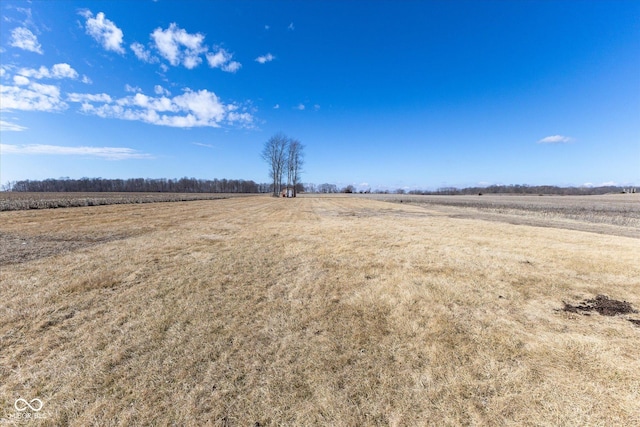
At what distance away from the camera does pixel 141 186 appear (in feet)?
397

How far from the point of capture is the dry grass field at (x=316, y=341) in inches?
92.6

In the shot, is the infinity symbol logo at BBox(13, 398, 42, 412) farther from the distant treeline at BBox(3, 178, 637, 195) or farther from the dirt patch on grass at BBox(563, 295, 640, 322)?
the distant treeline at BBox(3, 178, 637, 195)

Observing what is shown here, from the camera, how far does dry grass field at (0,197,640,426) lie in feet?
7.72

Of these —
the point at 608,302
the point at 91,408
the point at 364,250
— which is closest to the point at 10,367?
the point at 91,408

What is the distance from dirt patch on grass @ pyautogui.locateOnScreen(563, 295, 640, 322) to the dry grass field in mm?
44

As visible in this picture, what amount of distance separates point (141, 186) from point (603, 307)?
148788mm

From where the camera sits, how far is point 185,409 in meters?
2.31

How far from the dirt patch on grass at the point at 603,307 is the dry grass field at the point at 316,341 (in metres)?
0.04

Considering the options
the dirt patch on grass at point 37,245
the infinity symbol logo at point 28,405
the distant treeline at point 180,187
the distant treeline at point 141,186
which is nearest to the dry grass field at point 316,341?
the infinity symbol logo at point 28,405

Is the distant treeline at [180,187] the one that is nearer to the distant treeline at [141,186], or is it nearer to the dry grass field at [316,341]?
the distant treeline at [141,186]

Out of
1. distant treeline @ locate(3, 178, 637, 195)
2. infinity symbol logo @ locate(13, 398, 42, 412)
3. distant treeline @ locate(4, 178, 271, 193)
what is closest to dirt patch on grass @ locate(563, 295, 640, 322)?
infinity symbol logo @ locate(13, 398, 42, 412)

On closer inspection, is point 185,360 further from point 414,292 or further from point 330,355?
point 414,292

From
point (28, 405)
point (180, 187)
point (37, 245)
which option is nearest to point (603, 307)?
point (28, 405)

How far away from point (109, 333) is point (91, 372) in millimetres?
826
